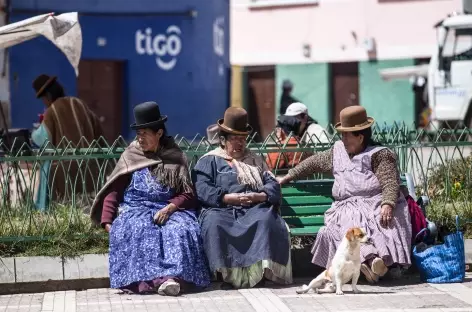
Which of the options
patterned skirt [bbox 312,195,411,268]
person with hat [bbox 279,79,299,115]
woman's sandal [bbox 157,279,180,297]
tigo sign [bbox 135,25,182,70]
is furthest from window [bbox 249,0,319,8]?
woman's sandal [bbox 157,279,180,297]

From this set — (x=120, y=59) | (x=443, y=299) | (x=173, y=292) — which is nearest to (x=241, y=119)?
(x=173, y=292)

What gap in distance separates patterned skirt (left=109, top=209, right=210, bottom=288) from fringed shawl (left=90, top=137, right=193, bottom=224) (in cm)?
25

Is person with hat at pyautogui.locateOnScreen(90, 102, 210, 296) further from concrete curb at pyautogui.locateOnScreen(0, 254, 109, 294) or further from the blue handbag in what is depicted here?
the blue handbag

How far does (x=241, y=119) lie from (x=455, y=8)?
21.1m

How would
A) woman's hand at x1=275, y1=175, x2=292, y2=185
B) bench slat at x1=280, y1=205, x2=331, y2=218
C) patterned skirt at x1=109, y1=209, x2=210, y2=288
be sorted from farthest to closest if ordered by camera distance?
1. bench slat at x1=280, y1=205, x2=331, y2=218
2. woman's hand at x1=275, y1=175, x2=292, y2=185
3. patterned skirt at x1=109, y1=209, x2=210, y2=288

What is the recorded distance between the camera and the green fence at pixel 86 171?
9547 millimetres

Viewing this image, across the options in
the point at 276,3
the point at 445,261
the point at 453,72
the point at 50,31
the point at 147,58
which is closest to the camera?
the point at 445,261

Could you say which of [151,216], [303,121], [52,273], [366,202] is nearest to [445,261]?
[366,202]

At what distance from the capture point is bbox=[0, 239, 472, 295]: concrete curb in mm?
9109

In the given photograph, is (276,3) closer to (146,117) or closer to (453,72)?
(453,72)

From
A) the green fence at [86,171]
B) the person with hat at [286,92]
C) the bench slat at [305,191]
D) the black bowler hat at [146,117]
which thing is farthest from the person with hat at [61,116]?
the person with hat at [286,92]

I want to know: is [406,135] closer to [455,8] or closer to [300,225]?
[300,225]

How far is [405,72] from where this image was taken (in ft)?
91.9

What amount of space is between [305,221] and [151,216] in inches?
49.2
